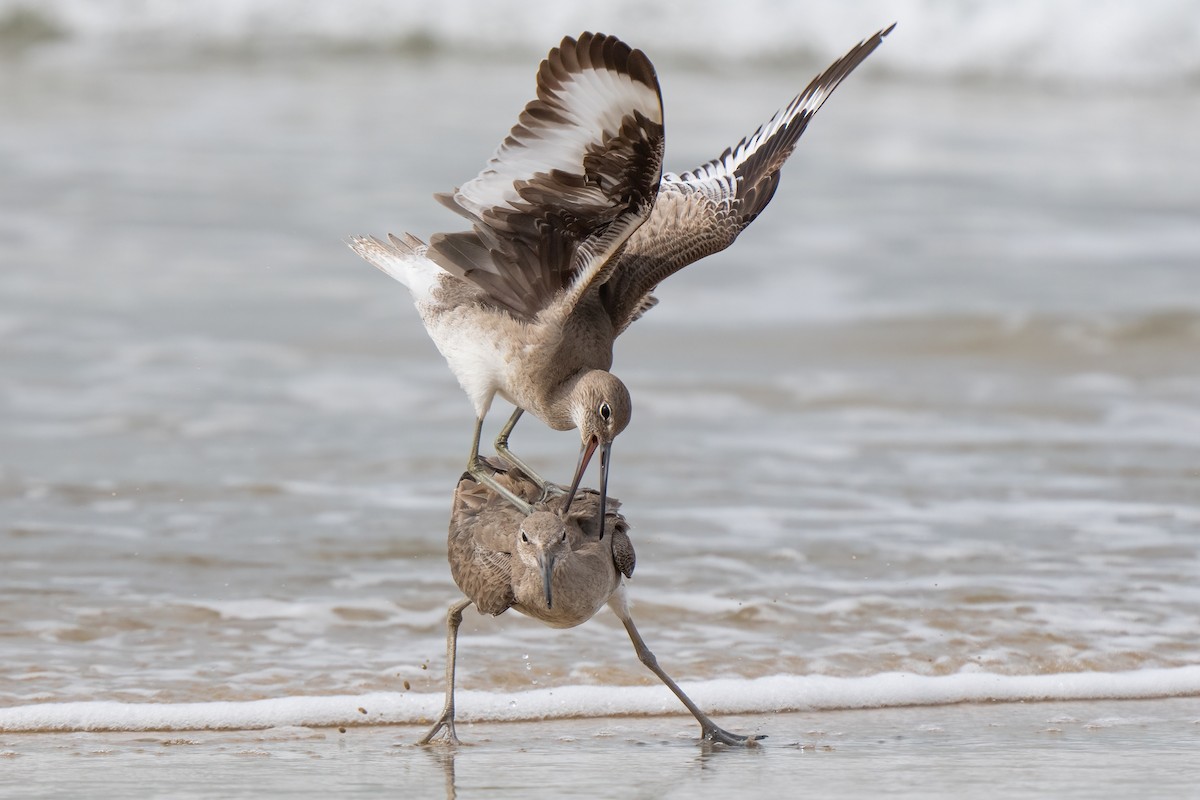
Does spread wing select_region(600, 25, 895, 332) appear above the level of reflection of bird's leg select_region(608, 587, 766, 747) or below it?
above

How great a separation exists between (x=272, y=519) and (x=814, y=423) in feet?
9.52

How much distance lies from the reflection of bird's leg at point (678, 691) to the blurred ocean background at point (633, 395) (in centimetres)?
23

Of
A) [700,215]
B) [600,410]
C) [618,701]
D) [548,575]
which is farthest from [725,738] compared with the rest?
[700,215]

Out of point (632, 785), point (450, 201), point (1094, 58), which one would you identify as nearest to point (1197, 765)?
point (632, 785)

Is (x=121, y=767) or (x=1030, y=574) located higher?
(x=1030, y=574)

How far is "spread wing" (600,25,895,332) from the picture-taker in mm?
5688

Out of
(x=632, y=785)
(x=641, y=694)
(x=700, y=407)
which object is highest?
(x=700, y=407)

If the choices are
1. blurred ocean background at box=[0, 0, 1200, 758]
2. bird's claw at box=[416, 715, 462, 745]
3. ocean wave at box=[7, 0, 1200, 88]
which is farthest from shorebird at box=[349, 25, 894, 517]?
ocean wave at box=[7, 0, 1200, 88]

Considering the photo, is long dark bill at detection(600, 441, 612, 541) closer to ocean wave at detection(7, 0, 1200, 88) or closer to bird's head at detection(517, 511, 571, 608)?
bird's head at detection(517, 511, 571, 608)

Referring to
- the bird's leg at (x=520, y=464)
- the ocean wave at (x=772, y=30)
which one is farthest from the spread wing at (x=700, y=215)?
the ocean wave at (x=772, y=30)

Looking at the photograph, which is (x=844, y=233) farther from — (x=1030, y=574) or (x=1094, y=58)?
(x=1094, y=58)

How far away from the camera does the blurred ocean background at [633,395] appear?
5543 millimetres

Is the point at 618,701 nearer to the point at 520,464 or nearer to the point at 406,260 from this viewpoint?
the point at 520,464

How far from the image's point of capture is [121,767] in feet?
13.9
